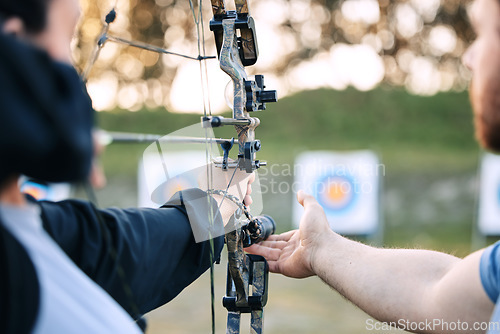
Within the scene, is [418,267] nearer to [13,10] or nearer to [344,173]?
[13,10]

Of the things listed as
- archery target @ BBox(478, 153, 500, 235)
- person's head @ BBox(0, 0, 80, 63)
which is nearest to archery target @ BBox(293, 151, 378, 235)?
archery target @ BBox(478, 153, 500, 235)

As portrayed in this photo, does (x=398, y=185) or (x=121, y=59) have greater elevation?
(x=121, y=59)

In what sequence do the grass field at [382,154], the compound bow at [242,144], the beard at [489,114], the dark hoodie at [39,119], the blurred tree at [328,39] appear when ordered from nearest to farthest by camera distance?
the dark hoodie at [39,119] < the beard at [489,114] < the compound bow at [242,144] < the grass field at [382,154] < the blurred tree at [328,39]

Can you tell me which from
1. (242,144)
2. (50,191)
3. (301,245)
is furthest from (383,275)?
(50,191)

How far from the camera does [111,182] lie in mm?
6043

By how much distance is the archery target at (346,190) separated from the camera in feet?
17.4

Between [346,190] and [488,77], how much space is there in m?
4.64

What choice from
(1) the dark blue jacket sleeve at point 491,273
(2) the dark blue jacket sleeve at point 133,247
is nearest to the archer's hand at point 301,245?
(2) the dark blue jacket sleeve at point 133,247

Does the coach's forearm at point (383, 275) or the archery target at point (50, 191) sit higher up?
the coach's forearm at point (383, 275)

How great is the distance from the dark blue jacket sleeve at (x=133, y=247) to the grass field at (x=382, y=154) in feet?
7.91

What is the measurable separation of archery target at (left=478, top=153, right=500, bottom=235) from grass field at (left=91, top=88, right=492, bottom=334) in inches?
8.2

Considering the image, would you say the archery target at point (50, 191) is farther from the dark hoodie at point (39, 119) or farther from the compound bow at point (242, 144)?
the dark hoodie at point (39, 119)

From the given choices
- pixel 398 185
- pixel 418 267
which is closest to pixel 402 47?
pixel 398 185

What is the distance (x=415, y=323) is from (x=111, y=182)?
17.7 feet
